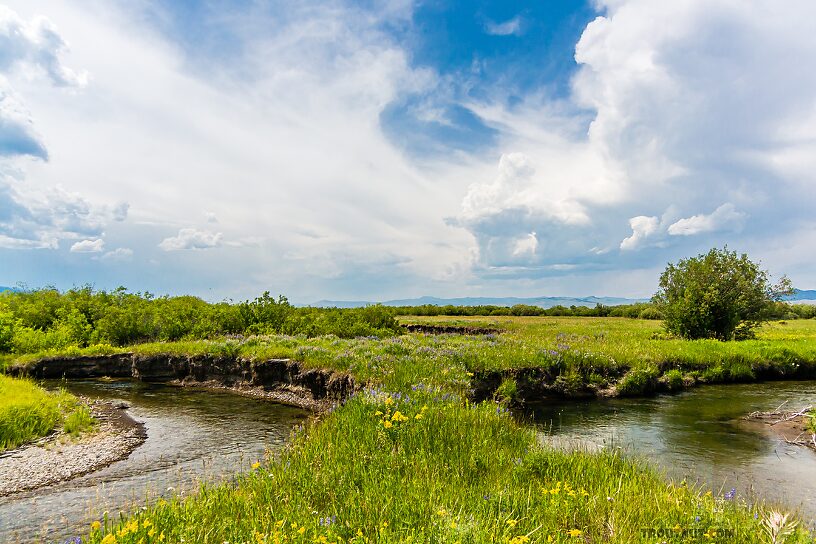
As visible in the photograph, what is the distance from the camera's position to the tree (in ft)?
101

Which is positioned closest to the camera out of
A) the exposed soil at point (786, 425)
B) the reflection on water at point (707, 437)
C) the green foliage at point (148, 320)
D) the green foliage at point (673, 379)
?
the reflection on water at point (707, 437)

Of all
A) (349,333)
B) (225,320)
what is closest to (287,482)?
(349,333)

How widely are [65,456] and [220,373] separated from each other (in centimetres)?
1089

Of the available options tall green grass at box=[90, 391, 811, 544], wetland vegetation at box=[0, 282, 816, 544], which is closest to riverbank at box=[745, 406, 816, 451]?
wetland vegetation at box=[0, 282, 816, 544]

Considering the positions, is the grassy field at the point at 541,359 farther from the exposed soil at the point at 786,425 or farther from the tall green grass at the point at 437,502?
the tall green grass at the point at 437,502

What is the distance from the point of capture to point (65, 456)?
10984mm

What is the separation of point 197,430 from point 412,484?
10.4 meters

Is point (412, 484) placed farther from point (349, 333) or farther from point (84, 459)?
point (349, 333)

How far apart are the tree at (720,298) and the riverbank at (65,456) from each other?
33.4 m

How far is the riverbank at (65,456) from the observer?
9.56 metres

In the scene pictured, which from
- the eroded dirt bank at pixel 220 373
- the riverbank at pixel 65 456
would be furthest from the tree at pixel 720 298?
the riverbank at pixel 65 456

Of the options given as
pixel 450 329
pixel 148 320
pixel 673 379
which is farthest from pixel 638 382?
pixel 148 320

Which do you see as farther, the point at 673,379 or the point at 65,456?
the point at 673,379

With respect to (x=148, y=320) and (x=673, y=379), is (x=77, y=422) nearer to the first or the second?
(x=148, y=320)
